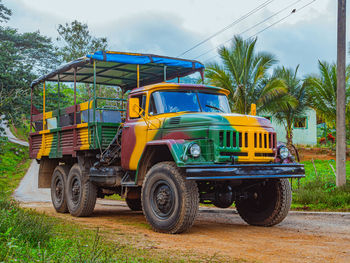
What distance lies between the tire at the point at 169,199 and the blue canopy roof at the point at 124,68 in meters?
3.25

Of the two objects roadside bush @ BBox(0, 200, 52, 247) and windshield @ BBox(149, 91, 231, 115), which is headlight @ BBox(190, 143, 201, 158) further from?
roadside bush @ BBox(0, 200, 52, 247)

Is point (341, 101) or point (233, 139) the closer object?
point (233, 139)

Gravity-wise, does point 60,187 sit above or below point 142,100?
below

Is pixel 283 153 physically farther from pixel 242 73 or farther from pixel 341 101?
→ pixel 242 73

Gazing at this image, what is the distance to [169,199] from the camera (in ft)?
26.4

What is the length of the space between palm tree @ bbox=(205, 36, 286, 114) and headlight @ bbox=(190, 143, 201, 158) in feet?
43.0

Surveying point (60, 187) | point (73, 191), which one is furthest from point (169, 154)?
point (60, 187)

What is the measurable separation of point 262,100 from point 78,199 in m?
12.4

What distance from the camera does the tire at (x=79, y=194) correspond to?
11.0m

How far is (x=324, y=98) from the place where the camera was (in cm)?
2544

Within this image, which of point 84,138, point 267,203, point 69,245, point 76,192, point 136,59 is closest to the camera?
point 69,245

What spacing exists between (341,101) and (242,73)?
7.81 metres

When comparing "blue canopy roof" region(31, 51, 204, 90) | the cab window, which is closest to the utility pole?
"blue canopy roof" region(31, 51, 204, 90)

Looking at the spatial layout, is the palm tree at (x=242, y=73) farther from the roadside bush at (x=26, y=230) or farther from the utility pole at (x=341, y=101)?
the roadside bush at (x=26, y=230)
